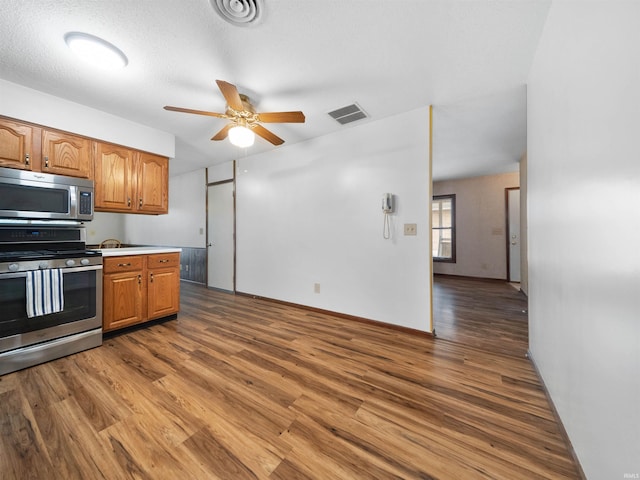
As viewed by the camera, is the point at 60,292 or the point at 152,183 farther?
the point at 152,183

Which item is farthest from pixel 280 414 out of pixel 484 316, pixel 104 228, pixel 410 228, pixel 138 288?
pixel 104 228

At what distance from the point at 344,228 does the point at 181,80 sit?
2.26 m

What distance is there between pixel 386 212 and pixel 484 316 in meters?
2.02

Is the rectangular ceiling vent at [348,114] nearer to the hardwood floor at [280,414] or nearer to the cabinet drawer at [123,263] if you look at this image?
the hardwood floor at [280,414]

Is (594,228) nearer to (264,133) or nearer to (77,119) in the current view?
(264,133)

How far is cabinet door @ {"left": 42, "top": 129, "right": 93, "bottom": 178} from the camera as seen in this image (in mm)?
2332

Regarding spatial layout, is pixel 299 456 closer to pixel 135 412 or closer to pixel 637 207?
pixel 135 412

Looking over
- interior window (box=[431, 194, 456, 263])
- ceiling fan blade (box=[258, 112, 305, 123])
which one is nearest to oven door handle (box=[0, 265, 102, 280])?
ceiling fan blade (box=[258, 112, 305, 123])

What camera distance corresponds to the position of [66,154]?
8.04 ft

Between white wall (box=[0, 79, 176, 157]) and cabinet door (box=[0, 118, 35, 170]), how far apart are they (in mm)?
92

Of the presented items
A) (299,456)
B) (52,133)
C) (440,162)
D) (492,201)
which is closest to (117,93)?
(52,133)

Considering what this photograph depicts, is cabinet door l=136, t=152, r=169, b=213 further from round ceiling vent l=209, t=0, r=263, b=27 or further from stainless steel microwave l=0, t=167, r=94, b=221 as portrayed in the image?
round ceiling vent l=209, t=0, r=263, b=27

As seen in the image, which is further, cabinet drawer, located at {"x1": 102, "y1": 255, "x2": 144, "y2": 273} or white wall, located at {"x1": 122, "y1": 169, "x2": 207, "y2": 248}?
white wall, located at {"x1": 122, "y1": 169, "x2": 207, "y2": 248}

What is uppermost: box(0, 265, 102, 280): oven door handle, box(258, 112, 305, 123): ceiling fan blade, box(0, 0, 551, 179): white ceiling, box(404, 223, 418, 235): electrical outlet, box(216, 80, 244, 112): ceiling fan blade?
box(0, 0, 551, 179): white ceiling
